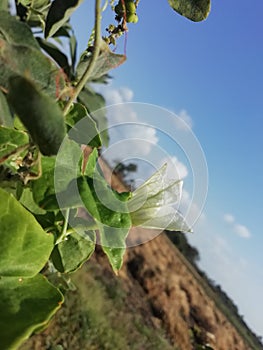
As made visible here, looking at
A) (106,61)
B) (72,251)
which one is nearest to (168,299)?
(72,251)

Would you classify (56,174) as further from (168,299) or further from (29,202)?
(168,299)

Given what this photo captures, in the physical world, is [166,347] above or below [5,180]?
below

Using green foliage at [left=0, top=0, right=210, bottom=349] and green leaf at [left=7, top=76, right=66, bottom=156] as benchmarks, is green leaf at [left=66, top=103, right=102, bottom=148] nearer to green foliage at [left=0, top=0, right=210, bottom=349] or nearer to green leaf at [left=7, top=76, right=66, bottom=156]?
green foliage at [left=0, top=0, right=210, bottom=349]

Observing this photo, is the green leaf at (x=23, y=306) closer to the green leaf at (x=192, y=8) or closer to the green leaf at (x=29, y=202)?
the green leaf at (x=29, y=202)

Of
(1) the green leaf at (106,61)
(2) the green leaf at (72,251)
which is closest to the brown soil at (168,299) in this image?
(2) the green leaf at (72,251)

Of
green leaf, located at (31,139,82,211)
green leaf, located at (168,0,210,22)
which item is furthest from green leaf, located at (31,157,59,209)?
green leaf, located at (168,0,210,22)

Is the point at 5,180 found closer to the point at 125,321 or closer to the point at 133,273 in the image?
the point at 125,321

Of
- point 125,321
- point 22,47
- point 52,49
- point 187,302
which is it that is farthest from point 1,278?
point 187,302
